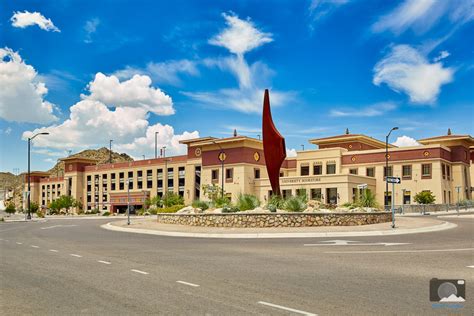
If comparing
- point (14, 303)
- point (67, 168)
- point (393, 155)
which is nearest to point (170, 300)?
point (14, 303)

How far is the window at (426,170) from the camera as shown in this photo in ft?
222

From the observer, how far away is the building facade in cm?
6719

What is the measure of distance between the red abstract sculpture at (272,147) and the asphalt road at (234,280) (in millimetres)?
19636

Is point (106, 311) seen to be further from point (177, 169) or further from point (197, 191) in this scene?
point (177, 169)

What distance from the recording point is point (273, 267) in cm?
1145

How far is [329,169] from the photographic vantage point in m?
74.8

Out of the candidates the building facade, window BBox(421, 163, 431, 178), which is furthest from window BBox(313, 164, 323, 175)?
window BBox(421, 163, 431, 178)

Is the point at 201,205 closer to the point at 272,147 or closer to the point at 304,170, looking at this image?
the point at 272,147

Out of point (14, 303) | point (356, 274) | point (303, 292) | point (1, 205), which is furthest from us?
point (1, 205)

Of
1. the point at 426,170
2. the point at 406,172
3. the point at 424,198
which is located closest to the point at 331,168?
the point at 406,172

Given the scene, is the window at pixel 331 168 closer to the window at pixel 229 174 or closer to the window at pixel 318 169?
the window at pixel 318 169

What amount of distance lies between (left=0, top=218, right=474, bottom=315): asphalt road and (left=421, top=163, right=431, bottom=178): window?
181ft

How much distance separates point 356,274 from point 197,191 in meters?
78.0

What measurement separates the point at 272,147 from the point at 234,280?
26713 millimetres
